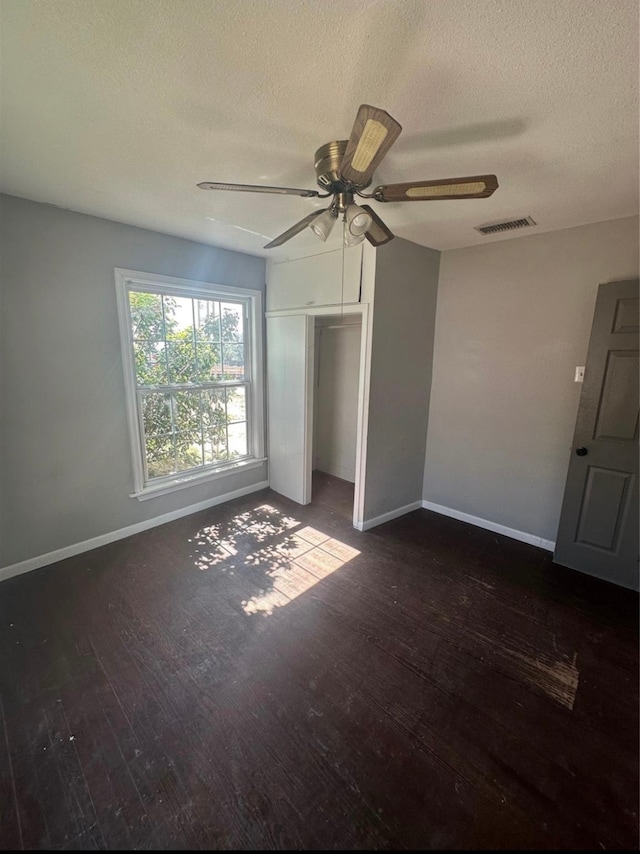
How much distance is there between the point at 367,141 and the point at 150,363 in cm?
247

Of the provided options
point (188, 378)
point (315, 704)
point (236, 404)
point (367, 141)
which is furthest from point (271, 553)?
point (367, 141)

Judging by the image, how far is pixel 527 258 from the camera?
275 centimetres

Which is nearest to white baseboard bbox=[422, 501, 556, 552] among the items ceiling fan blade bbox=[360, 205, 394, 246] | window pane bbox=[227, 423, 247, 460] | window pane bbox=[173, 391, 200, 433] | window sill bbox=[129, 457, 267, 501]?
window sill bbox=[129, 457, 267, 501]

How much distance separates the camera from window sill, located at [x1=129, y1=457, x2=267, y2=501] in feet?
10.1

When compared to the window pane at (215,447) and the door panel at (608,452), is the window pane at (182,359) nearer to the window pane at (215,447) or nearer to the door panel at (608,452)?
the window pane at (215,447)

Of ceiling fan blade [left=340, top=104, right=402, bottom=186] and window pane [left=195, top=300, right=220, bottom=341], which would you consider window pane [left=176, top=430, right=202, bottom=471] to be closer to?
window pane [left=195, top=300, right=220, bottom=341]

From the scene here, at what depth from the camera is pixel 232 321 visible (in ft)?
11.5

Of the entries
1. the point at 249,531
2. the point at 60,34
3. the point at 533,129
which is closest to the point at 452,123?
the point at 533,129

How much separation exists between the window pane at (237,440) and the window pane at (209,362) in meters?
0.56

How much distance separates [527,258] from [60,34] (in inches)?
117

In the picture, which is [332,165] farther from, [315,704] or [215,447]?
[215,447]

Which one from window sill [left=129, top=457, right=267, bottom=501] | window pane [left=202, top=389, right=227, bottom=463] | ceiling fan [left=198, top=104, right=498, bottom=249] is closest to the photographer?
ceiling fan [left=198, top=104, right=498, bottom=249]

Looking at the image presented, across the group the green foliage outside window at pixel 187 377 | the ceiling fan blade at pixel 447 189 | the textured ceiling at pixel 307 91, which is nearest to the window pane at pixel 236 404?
the green foliage outside window at pixel 187 377

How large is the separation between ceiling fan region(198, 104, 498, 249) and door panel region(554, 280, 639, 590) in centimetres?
166
